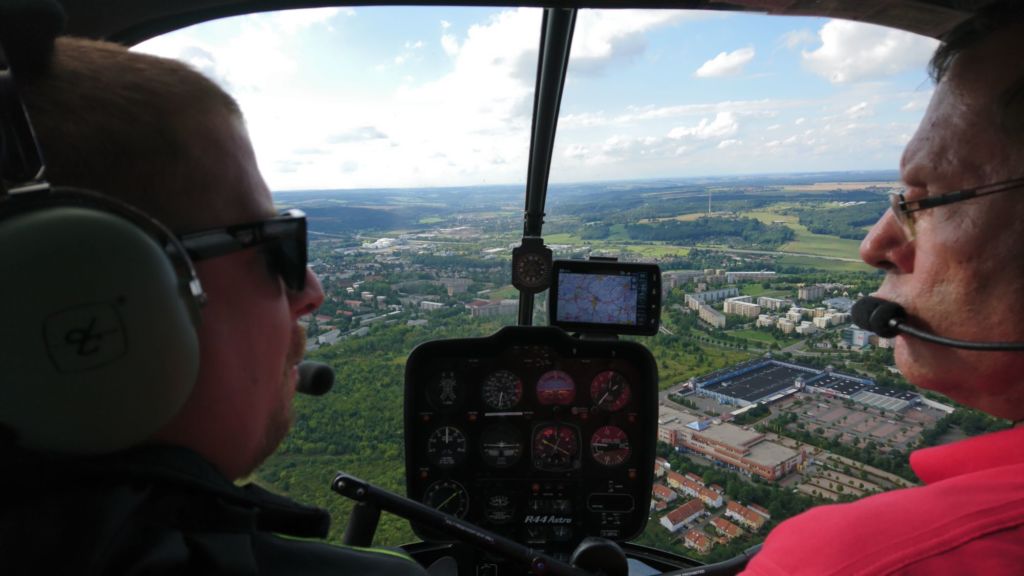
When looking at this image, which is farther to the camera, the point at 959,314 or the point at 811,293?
the point at 811,293

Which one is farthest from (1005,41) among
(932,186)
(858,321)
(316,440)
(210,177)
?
(316,440)

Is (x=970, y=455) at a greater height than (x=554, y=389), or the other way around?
(x=970, y=455)

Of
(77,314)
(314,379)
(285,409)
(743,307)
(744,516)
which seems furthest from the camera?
(743,307)

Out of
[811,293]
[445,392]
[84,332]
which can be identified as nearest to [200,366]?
[84,332]

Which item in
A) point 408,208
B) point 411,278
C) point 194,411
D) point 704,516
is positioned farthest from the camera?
point 408,208

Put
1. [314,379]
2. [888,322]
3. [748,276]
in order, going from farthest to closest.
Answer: [748,276] → [314,379] → [888,322]

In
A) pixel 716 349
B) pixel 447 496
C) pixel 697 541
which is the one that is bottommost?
pixel 697 541

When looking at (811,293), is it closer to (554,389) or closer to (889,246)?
(554,389)

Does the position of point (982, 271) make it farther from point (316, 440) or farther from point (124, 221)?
point (316, 440)
